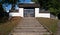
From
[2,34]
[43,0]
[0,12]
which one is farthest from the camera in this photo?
[43,0]

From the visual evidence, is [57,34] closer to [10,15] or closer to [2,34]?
[2,34]

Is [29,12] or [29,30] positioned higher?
[29,30]

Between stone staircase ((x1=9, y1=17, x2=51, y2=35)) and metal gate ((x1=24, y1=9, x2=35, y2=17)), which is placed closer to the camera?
stone staircase ((x1=9, y1=17, x2=51, y2=35))

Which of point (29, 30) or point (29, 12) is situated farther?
point (29, 12)

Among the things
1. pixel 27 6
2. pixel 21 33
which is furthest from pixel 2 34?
pixel 27 6

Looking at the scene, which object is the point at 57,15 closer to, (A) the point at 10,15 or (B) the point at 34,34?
(A) the point at 10,15

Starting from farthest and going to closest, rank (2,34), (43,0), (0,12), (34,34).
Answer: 1. (43,0)
2. (0,12)
3. (34,34)
4. (2,34)

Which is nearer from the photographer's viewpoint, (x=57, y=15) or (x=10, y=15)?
(x=10, y=15)

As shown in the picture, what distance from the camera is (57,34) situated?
15.5m

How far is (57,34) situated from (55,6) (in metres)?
30.2

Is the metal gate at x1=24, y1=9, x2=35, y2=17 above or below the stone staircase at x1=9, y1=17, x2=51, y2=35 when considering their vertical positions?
below

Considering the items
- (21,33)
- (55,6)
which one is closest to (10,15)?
(55,6)

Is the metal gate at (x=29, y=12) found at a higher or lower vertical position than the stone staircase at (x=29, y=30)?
lower

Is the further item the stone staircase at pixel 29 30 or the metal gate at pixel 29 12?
the metal gate at pixel 29 12
